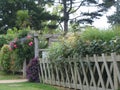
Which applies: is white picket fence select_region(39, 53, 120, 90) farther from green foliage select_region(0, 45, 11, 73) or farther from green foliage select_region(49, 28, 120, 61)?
green foliage select_region(0, 45, 11, 73)

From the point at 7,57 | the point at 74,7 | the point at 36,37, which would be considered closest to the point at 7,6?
the point at 74,7

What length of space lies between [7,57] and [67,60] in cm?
762

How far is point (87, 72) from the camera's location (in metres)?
9.60

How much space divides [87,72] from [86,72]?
0.10ft

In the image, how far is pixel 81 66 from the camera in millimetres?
9711

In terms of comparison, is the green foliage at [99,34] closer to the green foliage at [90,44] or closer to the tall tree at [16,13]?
the green foliage at [90,44]

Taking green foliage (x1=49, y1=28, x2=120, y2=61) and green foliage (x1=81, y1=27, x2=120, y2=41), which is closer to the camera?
green foliage (x1=49, y1=28, x2=120, y2=61)

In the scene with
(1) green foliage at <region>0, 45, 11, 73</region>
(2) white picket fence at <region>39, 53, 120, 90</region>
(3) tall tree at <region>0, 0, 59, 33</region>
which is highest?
(3) tall tree at <region>0, 0, 59, 33</region>

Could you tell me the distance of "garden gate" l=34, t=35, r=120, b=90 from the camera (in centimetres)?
838

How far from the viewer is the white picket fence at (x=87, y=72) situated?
8.39 meters

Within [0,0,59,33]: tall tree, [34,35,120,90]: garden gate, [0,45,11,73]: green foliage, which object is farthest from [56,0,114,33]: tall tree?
[34,35,120,90]: garden gate

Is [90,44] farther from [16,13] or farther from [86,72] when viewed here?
[16,13]

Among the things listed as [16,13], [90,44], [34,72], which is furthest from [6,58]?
[16,13]

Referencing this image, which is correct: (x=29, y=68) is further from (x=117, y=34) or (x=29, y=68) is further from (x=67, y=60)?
(x=117, y=34)
